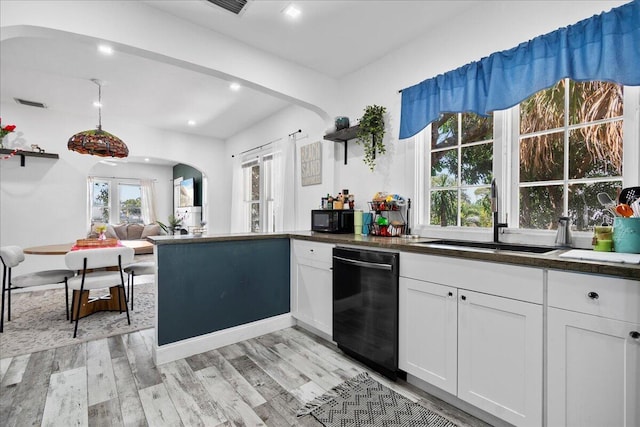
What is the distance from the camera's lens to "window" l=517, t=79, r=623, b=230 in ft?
5.77

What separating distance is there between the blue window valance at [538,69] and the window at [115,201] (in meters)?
9.17

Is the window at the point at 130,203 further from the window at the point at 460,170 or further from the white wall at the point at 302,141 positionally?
the window at the point at 460,170

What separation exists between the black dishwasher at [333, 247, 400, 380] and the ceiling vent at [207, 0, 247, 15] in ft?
6.65

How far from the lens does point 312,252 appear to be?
2.77 metres

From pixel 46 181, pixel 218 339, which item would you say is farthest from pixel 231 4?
pixel 46 181

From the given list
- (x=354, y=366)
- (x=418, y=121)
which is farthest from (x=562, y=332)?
(x=418, y=121)

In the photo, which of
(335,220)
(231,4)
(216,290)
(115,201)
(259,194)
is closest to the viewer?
(231,4)

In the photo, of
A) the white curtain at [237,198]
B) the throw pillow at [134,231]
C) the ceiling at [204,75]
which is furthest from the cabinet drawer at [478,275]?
the throw pillow at [134,231]

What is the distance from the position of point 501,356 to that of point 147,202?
32.6ft

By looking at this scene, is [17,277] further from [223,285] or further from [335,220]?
[335,220]

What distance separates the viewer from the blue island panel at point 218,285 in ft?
7.70

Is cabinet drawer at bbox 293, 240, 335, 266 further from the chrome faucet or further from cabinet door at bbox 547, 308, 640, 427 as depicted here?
cabinet door at bbox 547, 308, 640, 427

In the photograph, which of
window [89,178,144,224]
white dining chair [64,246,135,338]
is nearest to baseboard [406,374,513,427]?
white dining chair [64,246,135,338]

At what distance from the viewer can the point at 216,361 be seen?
235 cm
